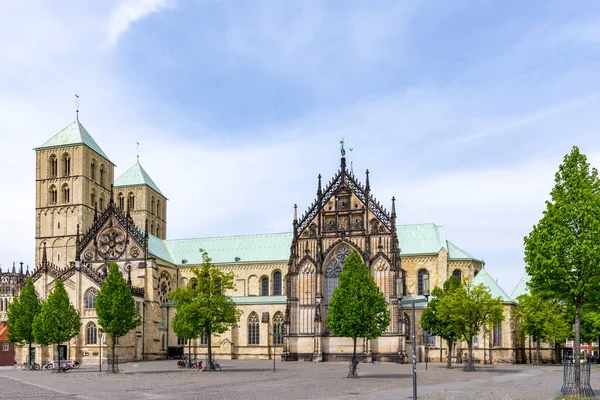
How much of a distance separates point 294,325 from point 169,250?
30487mm

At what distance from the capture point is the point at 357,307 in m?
55.3

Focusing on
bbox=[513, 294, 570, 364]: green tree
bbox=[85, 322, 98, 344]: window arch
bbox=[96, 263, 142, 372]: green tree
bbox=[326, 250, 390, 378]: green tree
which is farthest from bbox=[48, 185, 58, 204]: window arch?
bbox=[513, 294, 570, 364]: green tree

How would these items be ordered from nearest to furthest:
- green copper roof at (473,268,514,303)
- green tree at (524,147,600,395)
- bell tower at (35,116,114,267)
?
green tree at (524,147,600,395) → green copper roof at (473,268,514,303) → bell tower at (35,116,114,267)

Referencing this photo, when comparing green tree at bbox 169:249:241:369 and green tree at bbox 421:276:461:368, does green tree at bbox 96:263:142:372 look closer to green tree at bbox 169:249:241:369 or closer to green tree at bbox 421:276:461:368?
green tree at bbox 169:249:241:369

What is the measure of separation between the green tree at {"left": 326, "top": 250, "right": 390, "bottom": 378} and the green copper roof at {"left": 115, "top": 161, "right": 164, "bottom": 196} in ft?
251

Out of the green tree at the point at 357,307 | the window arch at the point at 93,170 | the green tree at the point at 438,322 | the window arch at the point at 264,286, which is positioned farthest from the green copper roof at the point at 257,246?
the green tree at the point at 357,307

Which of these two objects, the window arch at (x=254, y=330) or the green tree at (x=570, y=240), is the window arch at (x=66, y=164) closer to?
the window arch at (x=254, y=330)

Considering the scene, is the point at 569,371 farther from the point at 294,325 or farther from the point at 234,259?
the point at 234,259

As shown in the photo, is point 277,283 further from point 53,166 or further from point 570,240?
point 570,240

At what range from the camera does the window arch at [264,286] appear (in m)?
101

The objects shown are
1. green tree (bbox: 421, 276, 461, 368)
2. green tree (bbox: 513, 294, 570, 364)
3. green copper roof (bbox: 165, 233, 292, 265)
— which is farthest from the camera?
green copper roof (bbox: 165, 233, 292, 265)

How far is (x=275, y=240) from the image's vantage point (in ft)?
342

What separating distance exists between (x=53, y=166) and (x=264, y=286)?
4046 cm

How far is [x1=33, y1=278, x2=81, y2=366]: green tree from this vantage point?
2746 inches
